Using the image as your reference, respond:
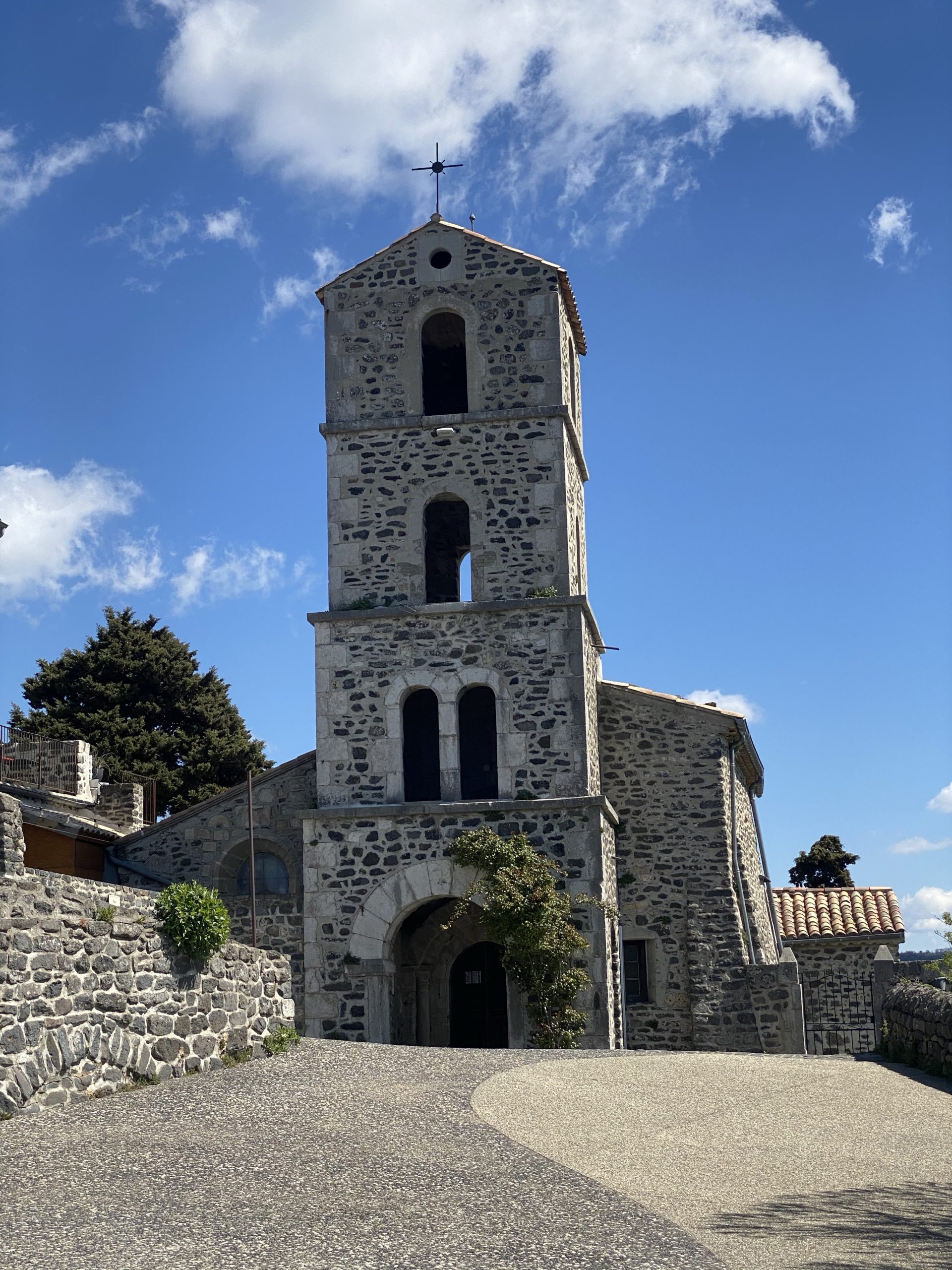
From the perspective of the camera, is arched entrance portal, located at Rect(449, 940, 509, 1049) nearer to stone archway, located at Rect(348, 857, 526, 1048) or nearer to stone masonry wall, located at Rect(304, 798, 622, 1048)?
stone archway, located at Rect(348, 857, 526, 1048)

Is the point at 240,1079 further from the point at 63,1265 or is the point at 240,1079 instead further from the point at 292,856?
the point at 292,856

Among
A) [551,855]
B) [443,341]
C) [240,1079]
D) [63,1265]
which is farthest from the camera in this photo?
[443,341]

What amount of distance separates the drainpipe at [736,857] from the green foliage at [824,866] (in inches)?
860

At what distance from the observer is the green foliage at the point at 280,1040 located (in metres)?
13.3

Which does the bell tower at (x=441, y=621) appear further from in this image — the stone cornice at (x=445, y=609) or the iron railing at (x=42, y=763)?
the iron railing at (x=42, y=763)

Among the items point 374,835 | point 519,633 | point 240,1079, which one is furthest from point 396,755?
point 240,1079

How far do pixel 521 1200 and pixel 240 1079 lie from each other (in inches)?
182

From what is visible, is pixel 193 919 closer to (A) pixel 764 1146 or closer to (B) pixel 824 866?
(A) pixel 764 1146

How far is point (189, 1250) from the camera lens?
6688 mm

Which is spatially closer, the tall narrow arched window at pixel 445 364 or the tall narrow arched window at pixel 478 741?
the tall narrow arched window at pixel 478 741

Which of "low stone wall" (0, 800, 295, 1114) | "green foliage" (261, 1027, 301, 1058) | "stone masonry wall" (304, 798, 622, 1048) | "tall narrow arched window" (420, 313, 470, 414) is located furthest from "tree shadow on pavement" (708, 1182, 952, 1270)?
"tall narrow arched window" (420, 313, 470, 414)

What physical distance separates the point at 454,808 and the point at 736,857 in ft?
17.4

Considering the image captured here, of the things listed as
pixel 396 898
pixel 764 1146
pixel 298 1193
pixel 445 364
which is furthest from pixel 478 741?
pixel 298 1193

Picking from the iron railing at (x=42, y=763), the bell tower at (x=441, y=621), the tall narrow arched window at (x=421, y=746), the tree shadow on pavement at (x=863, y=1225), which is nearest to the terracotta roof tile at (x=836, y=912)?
the bell tower at (x=441, y=621)
